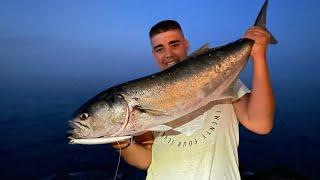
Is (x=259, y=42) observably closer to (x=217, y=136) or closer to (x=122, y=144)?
(x=217, y=136)

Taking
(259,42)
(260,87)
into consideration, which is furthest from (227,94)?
(259,42)

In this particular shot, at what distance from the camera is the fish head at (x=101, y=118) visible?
3.30 metres

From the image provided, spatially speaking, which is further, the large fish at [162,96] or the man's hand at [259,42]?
the man's hand at [259,42]

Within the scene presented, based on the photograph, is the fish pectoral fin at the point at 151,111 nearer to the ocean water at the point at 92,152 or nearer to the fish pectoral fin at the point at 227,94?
the fish pectoral fin at the point at 227,94

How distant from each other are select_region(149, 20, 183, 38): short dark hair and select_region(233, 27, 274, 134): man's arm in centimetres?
95

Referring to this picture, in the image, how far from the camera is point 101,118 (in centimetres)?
335

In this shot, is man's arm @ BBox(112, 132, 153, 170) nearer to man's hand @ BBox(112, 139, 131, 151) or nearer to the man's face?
man's hand @ BBox(112, 139, 131, 151)

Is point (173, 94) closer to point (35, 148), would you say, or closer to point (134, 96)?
point (134, 96)

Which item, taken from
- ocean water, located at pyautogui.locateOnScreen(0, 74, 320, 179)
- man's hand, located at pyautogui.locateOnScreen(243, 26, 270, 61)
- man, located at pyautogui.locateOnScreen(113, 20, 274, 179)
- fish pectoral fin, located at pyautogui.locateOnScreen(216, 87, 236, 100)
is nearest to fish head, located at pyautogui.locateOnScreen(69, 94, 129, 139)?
man, located at pyautogui.locateOnScreen(113, 20, 274, 179)

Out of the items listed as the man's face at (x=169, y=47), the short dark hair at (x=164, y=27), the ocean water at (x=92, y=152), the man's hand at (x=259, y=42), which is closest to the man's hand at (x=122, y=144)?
the man's face at (x=169, y=47)

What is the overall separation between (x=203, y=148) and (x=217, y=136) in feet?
0.58

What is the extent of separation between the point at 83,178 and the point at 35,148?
539cm

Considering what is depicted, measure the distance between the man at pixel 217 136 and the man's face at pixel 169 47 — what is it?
0.68m

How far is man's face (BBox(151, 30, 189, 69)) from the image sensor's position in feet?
13.6
